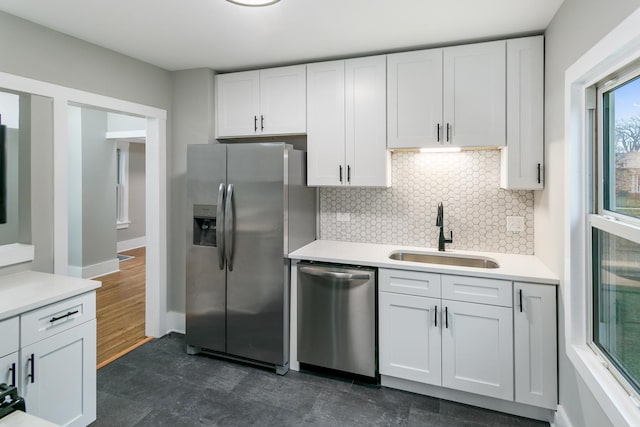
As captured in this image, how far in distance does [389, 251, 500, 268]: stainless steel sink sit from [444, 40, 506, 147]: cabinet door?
0.86 m

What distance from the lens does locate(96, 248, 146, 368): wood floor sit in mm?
3204

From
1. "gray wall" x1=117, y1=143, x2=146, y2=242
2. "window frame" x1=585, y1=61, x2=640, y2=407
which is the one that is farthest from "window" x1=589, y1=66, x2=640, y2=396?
"gray wall" x1=117, y1=143, x2=146, y2=242

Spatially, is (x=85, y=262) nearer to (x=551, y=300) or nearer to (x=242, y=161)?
(x=242, y=161)

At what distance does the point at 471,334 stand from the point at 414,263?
1.84 feet

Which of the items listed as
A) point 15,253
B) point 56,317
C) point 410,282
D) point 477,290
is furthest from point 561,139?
point 15,253

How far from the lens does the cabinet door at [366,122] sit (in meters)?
2.76

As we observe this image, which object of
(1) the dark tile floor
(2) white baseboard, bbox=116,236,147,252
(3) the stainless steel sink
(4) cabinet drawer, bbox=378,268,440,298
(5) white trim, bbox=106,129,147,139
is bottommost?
(1) the dark tile floor

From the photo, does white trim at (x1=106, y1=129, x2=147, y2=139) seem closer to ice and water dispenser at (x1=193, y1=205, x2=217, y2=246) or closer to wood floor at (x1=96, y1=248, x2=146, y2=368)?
wood floor at (x1=96, y1=248, x2=146, y2=368)

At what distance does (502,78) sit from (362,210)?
1455 mm

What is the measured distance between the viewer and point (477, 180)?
9.31ft

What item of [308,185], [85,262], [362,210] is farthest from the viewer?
[85,262]

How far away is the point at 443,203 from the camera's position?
2.94 meters

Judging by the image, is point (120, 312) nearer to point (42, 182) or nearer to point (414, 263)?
point (42, 182)

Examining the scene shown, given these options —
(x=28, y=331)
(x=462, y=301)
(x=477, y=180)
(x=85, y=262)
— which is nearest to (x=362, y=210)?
(x=477, y=180)
